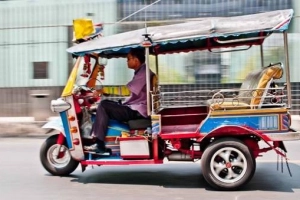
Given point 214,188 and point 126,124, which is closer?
point 214,188

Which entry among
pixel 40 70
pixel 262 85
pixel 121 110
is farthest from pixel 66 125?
pixel 40 70

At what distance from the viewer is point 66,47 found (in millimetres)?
12336

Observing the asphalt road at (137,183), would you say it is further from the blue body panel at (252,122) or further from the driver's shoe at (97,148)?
the blue body panel at (252,122)

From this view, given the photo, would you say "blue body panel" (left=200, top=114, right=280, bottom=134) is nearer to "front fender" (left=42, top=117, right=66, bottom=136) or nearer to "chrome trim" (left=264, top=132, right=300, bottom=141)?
"chrome trim" (left=264, top=132, right=300, bottom=141)

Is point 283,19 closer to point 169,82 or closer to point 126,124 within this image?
A: point 126,124

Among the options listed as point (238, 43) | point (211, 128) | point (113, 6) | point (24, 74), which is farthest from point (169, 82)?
point (211, 128)

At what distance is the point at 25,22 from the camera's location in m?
12.8

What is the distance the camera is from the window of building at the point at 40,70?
12586 millimetres

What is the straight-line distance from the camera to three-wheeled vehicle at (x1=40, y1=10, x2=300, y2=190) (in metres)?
6.07

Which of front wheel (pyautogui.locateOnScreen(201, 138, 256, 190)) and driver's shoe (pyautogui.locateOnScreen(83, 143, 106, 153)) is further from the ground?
driver's shoe (pyautogui.locateOnScreen(83, 143, 106, 153))

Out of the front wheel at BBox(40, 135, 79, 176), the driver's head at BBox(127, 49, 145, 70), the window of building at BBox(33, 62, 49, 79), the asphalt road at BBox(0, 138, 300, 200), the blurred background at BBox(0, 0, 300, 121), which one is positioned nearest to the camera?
the asphalt road at BBox(0, 138, 300, 200)

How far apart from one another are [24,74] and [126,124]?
6.84 m

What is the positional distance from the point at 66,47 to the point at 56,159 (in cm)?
569

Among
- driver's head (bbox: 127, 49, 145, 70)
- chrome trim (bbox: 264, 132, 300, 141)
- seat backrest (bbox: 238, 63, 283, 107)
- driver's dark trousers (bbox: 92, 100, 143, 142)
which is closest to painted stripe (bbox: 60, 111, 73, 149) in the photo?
driver's dark trousers (bbox: 92, 100, 143, 142)
